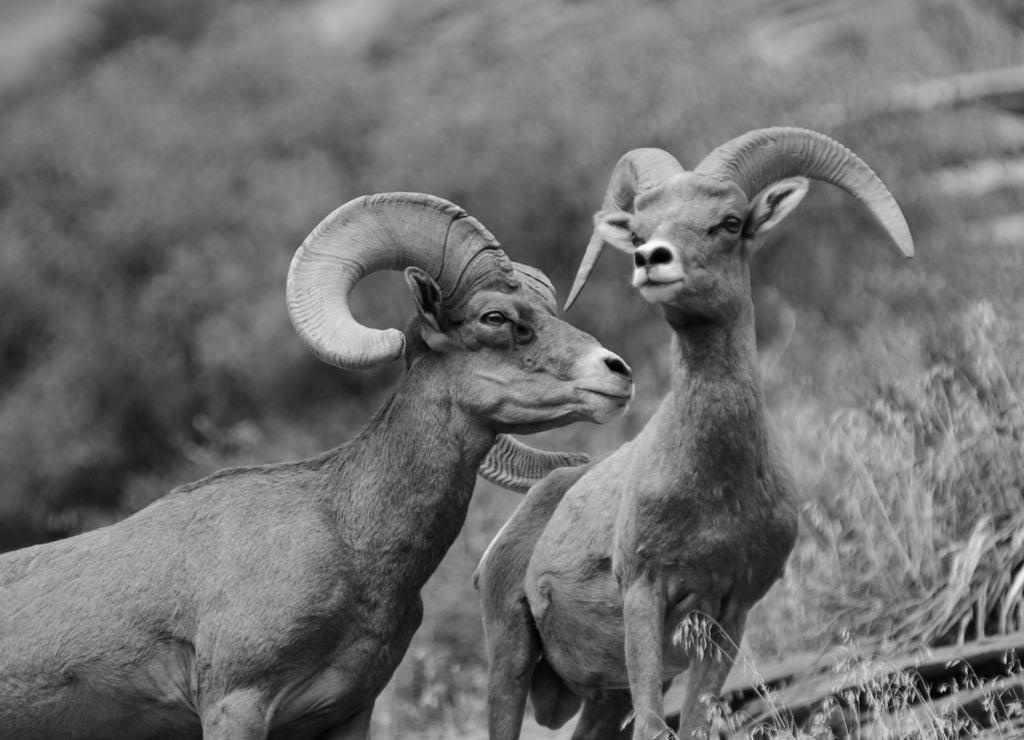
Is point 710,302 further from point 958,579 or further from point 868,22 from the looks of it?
point 868,22

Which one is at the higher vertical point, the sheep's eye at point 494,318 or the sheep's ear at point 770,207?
the sheep's ear at point 770,207

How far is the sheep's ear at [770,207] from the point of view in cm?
752

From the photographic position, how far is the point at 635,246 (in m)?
7.59

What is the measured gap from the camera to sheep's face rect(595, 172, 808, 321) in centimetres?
714

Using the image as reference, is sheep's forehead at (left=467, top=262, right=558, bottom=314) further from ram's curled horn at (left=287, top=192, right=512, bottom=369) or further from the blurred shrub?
the blurred shrub

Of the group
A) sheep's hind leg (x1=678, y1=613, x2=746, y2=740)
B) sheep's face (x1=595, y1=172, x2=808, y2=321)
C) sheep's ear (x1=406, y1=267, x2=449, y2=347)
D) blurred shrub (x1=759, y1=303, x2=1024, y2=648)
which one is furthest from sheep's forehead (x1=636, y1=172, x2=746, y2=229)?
blurred shrub (x1=759, y1=303, x2=1024, y2=648)

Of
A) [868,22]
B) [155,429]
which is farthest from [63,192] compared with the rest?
[868,22]

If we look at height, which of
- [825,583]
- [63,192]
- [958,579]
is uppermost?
[958,579]

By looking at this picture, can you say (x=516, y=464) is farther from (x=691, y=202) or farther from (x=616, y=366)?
(x=691, y=202)

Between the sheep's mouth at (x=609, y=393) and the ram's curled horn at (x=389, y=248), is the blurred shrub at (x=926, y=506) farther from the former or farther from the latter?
the ram's curled horn at (x=389, y=248)

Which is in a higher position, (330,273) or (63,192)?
(330,273)

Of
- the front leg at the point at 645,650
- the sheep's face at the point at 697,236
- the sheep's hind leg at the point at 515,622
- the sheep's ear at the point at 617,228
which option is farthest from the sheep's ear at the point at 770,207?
the sheep's hind leg at the point at 515,622

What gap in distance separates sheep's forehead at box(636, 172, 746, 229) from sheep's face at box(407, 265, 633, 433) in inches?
22.3

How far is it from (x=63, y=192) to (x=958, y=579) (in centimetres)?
2175
